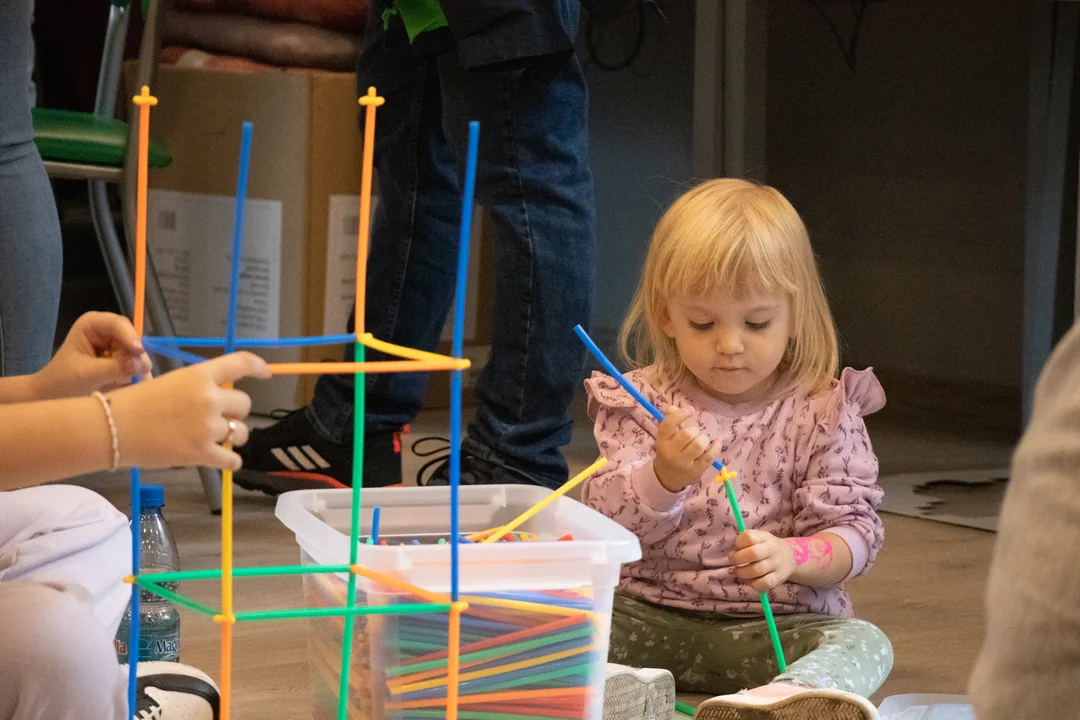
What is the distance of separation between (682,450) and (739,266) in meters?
0.21

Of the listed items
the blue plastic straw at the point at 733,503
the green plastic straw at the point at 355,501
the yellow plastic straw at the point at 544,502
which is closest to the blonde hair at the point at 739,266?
the blue plastic straw at the point at 733,503

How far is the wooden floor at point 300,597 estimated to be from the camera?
1334 mm

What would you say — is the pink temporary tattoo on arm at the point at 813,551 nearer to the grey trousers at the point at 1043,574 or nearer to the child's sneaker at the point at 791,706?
the child's sneaker at the point at 791,706

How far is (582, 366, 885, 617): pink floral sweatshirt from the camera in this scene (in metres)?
1.34

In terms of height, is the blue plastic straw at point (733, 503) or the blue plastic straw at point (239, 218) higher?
the blue plastic straw at point (239, 218)

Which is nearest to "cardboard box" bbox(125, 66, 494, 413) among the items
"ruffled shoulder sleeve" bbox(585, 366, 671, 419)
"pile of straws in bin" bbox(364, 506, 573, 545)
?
"ruffled shoulder sleeve" bbox(585, 366, 671, 419)

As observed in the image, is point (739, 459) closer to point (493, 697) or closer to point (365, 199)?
point (493, 697)

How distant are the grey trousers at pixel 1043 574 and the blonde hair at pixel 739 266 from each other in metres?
0.86

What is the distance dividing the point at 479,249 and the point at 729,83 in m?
0.79

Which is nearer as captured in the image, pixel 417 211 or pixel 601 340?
pixel 417 211

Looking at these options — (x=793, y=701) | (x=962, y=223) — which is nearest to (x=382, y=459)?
(x=793, y=701)

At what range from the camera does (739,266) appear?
134 cm

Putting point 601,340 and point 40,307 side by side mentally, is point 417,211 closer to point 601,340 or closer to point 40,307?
point 40,307

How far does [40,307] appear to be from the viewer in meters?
1.51
